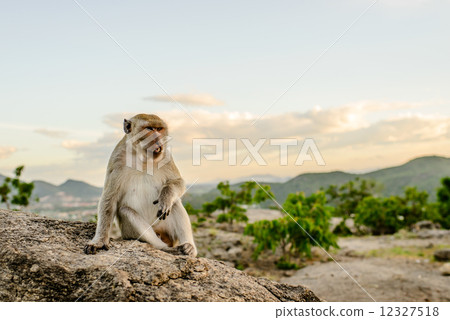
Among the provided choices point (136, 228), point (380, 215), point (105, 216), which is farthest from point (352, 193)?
point (105, 216)

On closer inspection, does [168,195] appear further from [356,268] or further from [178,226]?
[356,268]

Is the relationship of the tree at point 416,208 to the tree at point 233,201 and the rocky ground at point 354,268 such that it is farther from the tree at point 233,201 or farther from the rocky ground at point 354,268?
the tree at point 233,201

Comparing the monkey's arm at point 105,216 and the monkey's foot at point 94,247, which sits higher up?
the monkey's arm at point 105,216

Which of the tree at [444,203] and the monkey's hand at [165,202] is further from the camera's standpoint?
the tree at [444,203]

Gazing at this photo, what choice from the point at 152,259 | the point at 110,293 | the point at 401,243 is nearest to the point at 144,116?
the point at 152,259

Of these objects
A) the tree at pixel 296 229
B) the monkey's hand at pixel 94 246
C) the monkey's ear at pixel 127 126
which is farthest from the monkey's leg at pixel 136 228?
the tree at pixel 296 229

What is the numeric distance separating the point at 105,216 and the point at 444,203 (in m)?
32.0

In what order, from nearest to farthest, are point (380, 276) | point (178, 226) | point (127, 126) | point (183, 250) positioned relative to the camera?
1. point (183, 250)
2. point (178, 226)
3. point (127, 126)
4. point (380, 276)

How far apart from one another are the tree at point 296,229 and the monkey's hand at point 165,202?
31.6 ft

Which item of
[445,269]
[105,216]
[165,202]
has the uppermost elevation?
[165,202]

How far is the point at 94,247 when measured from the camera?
5.39 metres

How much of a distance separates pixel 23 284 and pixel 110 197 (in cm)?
182

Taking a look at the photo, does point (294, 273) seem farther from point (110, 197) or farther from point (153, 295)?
point (153, 295)

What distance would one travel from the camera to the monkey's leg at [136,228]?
6039 mm
